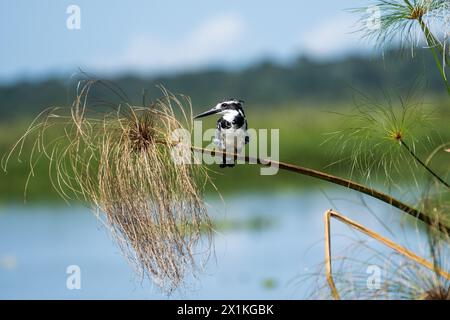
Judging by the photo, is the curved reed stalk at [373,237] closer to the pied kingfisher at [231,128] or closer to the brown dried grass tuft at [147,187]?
the brown dried grass tuft at [147,187]

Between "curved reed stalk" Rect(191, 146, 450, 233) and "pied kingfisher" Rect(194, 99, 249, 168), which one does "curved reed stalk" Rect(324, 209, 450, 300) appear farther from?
"pied kingfisher" Rect(194, 99, 249, 168)

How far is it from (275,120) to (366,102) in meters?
23.9

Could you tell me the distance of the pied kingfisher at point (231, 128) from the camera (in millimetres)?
5547

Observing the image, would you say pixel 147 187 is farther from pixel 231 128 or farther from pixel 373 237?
pixel 231 128

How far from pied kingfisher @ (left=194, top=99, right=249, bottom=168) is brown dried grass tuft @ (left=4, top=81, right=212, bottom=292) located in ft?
5.24

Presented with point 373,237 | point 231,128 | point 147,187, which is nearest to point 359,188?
point 373,237

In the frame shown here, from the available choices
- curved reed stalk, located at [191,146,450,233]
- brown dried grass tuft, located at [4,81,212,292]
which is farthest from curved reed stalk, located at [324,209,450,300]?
brown dried grass tuft, located at [4,81,212,292]

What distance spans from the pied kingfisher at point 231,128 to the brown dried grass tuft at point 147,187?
62.8 inches

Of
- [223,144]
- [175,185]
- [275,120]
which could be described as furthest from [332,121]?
[175,185]

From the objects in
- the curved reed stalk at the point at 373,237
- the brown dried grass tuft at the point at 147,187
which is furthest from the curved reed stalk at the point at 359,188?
the brown dried grass tuft at the point at 147,187

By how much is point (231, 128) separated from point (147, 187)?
1.67 meters

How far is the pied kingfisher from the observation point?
5.55 metres
